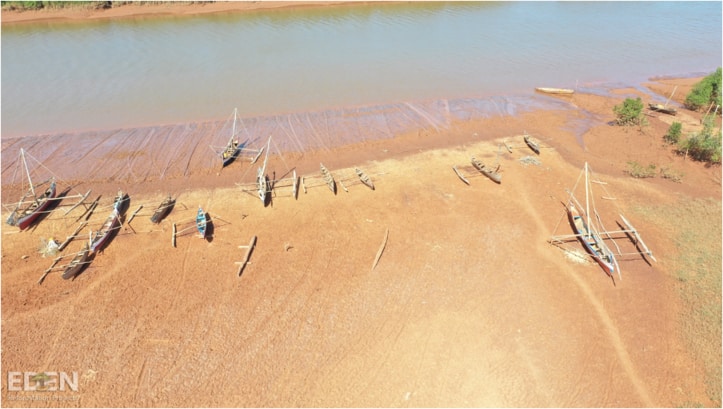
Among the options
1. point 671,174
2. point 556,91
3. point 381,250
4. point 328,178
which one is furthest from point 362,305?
point 556,91

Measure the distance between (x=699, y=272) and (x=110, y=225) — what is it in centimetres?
2478

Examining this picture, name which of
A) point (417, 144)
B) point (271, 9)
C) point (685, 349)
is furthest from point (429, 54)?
point (685, 349)

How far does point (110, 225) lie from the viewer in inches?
627

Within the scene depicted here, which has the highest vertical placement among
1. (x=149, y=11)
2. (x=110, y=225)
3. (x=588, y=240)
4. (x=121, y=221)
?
(x=149, y=11)

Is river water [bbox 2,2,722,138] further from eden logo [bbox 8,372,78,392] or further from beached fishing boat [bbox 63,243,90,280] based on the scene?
eden logo [bbox 8,372,78,392]

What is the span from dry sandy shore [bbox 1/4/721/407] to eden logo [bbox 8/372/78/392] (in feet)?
0.65

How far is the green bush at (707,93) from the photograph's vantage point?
25.9 meters

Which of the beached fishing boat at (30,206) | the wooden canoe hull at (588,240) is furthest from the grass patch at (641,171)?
the beached fishing boat at (30,206)

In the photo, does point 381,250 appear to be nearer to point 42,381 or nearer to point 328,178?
point 328,178

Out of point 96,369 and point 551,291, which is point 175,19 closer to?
point 96,369

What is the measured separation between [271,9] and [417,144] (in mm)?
37370

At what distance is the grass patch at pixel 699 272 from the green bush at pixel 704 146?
3.97 meters

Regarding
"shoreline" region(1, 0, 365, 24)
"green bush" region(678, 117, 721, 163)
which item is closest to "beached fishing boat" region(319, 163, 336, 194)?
"green bush" region(678, 117, 721, 163)

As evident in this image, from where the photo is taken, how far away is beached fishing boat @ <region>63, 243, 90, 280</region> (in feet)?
46.0
